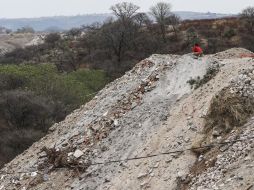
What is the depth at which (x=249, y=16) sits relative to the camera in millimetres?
55438

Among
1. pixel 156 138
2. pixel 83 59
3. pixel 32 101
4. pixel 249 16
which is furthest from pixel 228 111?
pixel 249 16

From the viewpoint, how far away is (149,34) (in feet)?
186

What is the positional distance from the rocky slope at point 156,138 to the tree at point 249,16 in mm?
37155

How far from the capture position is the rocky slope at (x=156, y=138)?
1066cm

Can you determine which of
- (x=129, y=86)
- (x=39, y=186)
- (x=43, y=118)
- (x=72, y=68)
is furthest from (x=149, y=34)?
(x=39, y=186)

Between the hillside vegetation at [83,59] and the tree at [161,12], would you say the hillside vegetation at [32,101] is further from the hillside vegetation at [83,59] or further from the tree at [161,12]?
the tree at [161,12]

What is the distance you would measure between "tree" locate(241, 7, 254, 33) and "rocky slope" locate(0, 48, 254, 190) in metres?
37.2

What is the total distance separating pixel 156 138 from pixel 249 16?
151 feet

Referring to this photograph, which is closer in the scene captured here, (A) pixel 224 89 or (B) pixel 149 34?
(A) pixel 224 89

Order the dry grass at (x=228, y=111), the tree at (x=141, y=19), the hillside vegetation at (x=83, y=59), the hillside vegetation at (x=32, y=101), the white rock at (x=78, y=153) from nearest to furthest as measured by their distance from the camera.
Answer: the dry grass at (x=228, y=111), the white rock at (x=78, y=153), the hillside vegetation at (x=32, y=101), the hillside vegetation at (x=83, y=59), the tree at (x=141, y=19)

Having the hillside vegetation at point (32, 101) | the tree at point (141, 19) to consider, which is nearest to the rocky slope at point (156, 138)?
the hillside vegetation at point (32, 101)

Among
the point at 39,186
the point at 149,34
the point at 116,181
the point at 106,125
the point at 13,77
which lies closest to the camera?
the point at 116,181

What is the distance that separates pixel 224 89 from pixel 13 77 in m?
21.0

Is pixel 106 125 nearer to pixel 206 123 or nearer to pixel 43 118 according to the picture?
pixel 206 123
